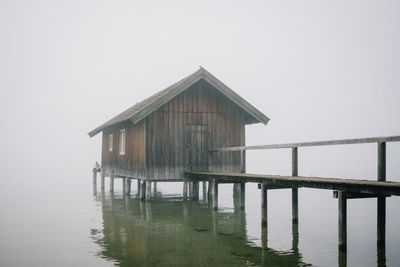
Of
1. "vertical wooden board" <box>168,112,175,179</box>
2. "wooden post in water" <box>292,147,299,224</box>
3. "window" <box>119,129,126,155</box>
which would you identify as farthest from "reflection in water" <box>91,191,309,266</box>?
"window" <box>119,129,126,155</box>

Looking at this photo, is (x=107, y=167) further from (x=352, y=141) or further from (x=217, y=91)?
(x=352, y=141)

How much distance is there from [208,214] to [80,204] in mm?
8654

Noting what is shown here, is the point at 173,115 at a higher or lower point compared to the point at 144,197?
higher

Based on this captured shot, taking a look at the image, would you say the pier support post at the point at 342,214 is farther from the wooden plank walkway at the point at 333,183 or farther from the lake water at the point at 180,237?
the lake water at the point at 180,237

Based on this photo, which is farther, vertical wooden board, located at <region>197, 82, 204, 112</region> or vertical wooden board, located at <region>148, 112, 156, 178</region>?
vertical wooden board, located at <region>197, 82, 204, 112</region>

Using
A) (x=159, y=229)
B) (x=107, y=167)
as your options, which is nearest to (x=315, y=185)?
(x=159, y=229)

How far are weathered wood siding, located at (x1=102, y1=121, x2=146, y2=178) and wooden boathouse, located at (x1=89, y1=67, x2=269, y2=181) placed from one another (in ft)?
0.16

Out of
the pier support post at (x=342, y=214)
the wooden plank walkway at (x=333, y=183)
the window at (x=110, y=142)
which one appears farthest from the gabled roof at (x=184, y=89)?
the pier support post at (x=342, y=214)

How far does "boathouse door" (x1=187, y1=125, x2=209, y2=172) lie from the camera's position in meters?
21.4

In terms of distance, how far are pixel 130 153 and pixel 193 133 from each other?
4.01 m

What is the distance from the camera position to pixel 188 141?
21.4 metres

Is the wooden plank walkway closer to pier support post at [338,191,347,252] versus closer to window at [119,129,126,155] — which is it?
pier support post at [338,191,347,252]

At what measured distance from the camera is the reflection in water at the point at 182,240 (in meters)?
10.2

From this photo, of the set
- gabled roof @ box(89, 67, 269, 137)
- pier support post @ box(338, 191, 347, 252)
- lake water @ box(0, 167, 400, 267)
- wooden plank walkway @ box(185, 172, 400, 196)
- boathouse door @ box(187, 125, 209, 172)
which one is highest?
gabled roof @ box(89, 67, 269, 137)
